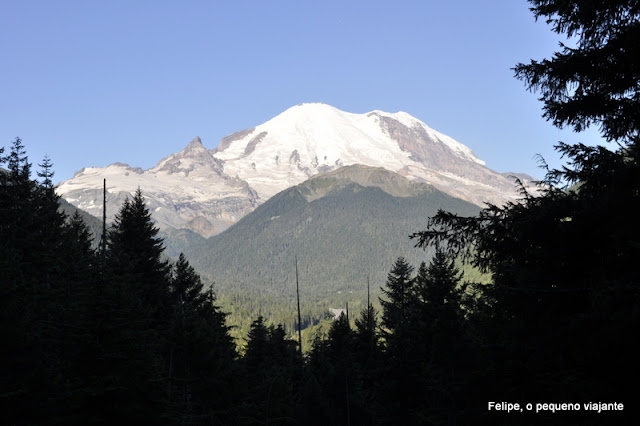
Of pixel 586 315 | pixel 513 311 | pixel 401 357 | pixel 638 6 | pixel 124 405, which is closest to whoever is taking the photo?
pixel 586 315

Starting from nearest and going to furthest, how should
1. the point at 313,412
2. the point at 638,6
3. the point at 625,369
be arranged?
the point at 625,369 → the point at 638,6 → the point at 313,412

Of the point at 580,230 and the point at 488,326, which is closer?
the point at 580,230

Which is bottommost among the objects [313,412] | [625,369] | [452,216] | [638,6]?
[313,412]

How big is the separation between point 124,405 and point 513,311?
38.6ft

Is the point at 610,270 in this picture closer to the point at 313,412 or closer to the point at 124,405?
the point at 124,405

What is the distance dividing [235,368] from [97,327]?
530 inches

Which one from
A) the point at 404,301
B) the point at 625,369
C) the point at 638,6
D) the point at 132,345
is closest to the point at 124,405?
the point at 132,345

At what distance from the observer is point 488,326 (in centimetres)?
1912

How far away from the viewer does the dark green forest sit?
7387mm

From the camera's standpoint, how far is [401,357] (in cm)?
3297

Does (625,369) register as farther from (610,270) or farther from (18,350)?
(18,350)

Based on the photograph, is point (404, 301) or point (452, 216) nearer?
point (452, 216)

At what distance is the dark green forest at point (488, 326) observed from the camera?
24.2 feet

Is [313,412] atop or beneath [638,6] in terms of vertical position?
beneath
